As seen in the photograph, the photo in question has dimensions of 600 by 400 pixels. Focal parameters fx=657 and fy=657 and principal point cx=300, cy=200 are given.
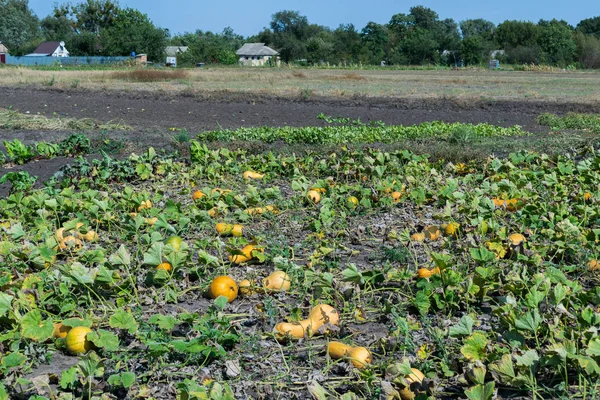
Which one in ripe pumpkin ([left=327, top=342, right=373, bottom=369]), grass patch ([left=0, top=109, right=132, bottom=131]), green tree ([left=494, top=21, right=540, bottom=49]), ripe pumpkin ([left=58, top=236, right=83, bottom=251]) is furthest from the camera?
green tree ([left=494, top=21, right=540, bottom=49])

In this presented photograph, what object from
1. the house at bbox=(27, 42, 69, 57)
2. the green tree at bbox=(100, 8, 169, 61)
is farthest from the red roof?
the green tree at bbox=(100, 8, 169, 61)

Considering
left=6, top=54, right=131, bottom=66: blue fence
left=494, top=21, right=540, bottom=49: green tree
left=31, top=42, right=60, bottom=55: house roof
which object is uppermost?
left=494, top=21, right=540, bottom=49: green tree

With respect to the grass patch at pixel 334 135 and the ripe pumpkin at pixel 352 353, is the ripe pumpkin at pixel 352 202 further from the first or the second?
the grass patch at pixel 334 135

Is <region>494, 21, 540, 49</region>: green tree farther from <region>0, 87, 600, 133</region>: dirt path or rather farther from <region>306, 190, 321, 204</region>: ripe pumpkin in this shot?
<region>306, 190, 321, 204</region>: ripe pumpkin

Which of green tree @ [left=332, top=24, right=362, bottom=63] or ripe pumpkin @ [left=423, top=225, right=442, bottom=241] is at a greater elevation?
green tree @ [left=332, top=24, right=362, bottom=63]

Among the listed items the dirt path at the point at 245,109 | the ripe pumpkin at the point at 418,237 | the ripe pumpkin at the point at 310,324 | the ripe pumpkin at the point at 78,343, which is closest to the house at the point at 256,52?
the dirt path at the point at 245,109

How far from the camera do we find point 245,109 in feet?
55.4

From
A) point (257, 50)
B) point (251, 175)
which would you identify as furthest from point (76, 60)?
point (251, 175)

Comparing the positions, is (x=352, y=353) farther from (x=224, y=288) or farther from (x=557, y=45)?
(x=557, y=45)

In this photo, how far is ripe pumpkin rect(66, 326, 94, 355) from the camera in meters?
3.00

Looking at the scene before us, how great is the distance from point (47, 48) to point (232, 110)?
293 ft

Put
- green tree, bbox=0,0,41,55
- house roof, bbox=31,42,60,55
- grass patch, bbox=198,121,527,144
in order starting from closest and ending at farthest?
grass patch, bbox=198,121,527,144, house roof, bbox=31,42,60,55, green tree, bbox=0,0,41,55

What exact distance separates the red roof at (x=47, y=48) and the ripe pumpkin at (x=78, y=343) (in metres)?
101

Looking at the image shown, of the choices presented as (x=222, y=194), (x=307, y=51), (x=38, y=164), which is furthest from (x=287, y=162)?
(x=307, y=51)
